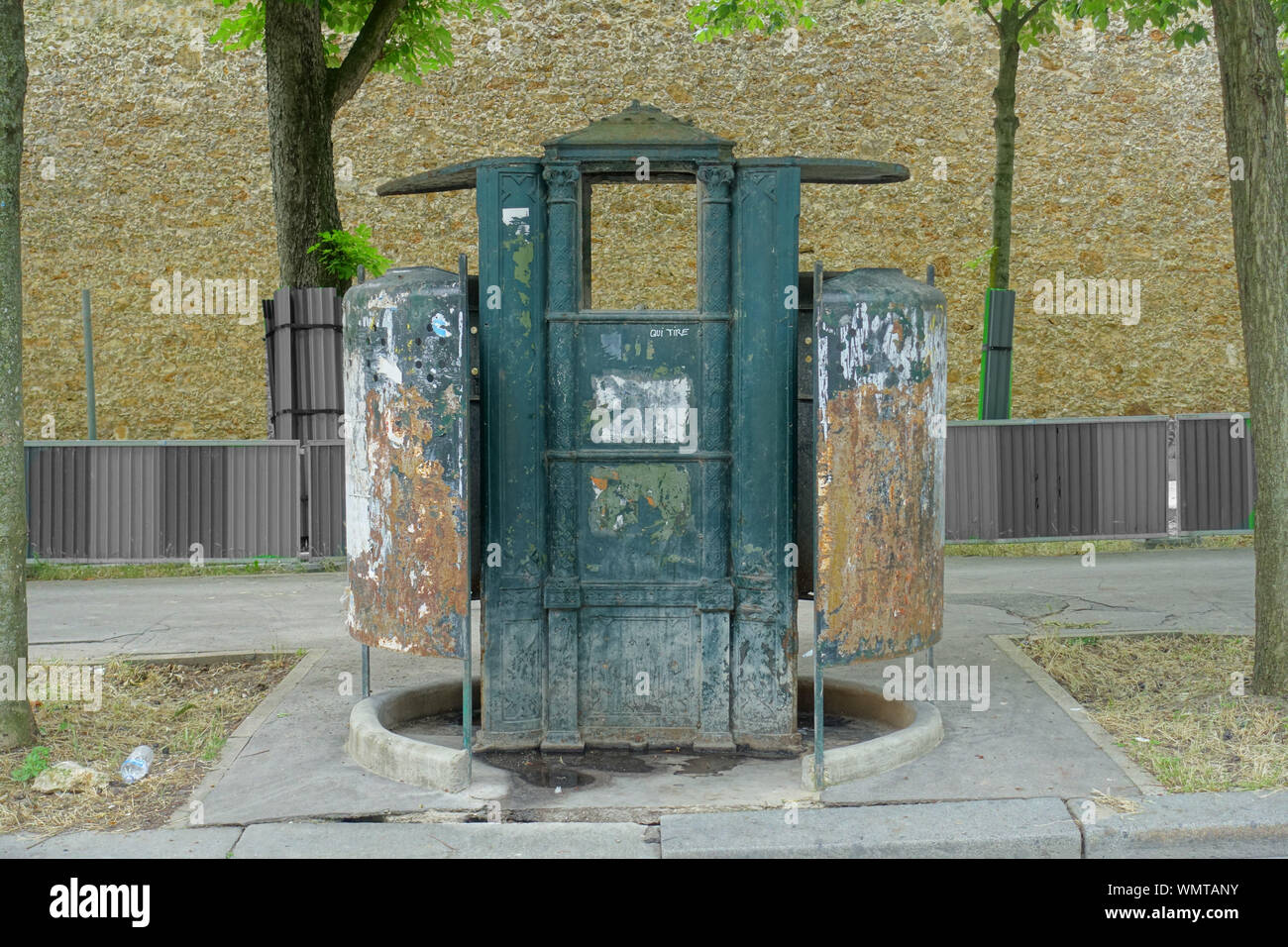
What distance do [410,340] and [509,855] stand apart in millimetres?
2104

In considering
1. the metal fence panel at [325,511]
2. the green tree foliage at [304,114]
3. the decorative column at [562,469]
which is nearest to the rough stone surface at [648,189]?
the green tree foliage at [304,114]

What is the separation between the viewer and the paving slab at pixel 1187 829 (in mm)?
4238

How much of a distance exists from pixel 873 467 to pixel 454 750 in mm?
1981

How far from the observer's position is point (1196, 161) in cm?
1684

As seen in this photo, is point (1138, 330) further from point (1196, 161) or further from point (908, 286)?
point (908, 286)

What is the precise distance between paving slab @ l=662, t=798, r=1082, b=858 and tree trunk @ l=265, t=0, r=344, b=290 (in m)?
8.04

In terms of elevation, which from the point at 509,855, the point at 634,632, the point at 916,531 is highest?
the point at 916,531

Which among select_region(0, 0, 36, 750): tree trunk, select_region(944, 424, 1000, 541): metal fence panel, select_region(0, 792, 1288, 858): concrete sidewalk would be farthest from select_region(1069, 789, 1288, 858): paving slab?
select_region(944, 424, 1000, 541): metal fence panel

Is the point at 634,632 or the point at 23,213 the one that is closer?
the point at 634,632

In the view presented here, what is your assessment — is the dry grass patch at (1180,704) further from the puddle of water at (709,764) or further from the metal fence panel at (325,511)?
the metal fence panel at (325,511)

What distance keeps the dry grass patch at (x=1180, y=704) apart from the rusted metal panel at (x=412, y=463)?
9.37 ft

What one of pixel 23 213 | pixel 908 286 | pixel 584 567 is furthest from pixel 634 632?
pixel 23 213

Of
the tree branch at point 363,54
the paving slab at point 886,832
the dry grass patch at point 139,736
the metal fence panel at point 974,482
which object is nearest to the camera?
the paving slab at point 886,832

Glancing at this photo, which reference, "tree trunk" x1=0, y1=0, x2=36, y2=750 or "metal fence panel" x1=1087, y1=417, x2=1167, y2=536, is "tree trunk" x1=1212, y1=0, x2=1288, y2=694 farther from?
"metal fence panel" x1=1087, y1=417, x2=1167, y2=536
